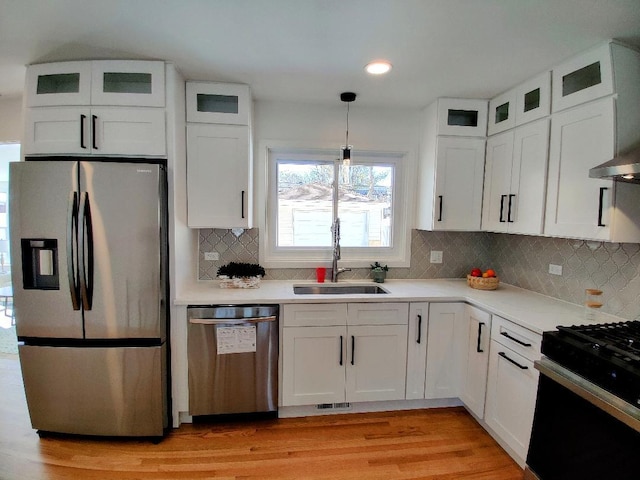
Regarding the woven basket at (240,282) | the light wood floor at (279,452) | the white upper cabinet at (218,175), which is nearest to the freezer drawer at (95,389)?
the light wood floor at (279,452)

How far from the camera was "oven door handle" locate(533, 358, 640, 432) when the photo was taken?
1.20m

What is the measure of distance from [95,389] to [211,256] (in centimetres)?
120

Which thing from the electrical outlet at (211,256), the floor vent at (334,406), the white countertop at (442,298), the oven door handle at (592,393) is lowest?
the floor vent at (334,406)

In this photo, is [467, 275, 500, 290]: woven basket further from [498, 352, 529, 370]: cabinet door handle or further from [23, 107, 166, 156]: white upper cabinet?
[23, 107, 166, 156]: white upper cabinet

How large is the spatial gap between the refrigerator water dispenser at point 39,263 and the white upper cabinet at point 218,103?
49.3 inches

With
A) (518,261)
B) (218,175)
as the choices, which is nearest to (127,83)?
(218,175)

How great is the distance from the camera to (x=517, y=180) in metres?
2.30

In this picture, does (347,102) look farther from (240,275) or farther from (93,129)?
(93,129)

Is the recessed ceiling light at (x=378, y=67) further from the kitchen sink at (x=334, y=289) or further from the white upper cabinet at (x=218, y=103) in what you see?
the kitchen sink at (x=334, y=289)

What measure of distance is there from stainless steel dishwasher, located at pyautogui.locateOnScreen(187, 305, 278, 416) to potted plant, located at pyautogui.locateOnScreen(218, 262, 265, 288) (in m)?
0.33

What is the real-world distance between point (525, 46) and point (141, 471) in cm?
336

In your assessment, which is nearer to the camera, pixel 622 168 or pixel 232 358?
pixel 622 168

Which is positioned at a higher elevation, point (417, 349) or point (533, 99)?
point (533, 99)

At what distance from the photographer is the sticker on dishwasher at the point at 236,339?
7.14ft
